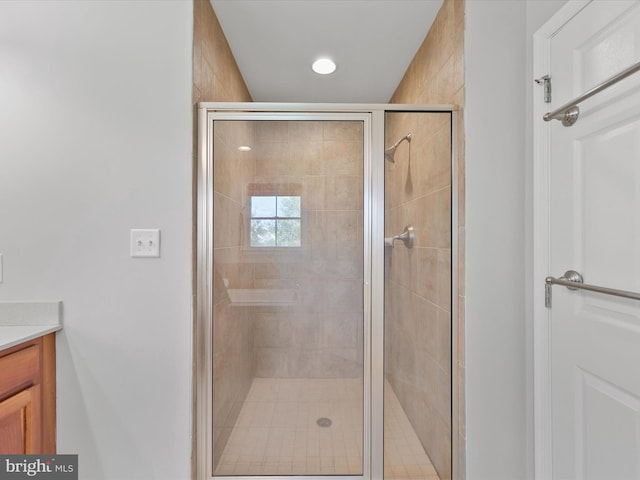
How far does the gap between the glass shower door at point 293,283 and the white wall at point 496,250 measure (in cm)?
48

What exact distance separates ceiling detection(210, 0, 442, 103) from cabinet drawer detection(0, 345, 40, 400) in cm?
169

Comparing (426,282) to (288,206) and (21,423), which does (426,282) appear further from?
(21,423)

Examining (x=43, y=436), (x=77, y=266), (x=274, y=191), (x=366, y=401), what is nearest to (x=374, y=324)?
(x=366, y=401)

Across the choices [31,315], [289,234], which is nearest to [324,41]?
[289,234]

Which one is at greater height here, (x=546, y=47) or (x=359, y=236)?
(x=546, y=47)

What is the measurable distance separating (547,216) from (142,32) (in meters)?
1.82

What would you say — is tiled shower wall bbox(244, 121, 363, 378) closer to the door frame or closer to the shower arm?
the shower arm

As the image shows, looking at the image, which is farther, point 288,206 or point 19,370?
point 288,206

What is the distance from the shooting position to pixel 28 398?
→ 1.36 m

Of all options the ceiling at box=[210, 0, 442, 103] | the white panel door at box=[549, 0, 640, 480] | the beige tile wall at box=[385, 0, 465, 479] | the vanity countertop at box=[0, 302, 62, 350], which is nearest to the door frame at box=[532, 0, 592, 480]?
the white panel door at box=[549, 0, 640, 480]

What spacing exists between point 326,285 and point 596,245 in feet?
→ 3.27

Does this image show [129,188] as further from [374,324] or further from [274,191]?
[374,324]

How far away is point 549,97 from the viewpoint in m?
1.39

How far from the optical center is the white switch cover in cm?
151
